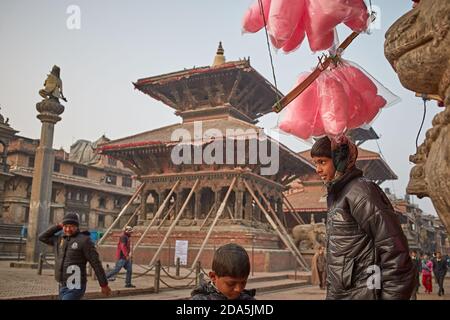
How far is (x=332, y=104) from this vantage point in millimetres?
3359

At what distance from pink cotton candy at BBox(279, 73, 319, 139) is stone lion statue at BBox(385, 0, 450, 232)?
850 mm

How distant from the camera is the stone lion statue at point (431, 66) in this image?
91.2 inches

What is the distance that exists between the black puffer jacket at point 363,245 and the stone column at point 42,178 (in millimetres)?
14120

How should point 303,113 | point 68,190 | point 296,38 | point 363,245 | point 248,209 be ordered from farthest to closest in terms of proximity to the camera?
1. point 68,190
2. point 248,209
3. point 303,113
4. point 296,38
5. point 363,245

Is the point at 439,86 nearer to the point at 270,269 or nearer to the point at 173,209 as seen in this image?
the point at 270,269

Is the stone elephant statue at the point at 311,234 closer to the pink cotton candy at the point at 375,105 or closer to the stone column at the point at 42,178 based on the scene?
the stone column at the point at 42,178

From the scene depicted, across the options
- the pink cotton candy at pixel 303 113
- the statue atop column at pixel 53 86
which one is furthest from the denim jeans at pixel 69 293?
the statue atop column at pixel 53 86

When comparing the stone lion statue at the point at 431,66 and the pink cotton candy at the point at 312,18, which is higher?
the pink cotton candy at the point at 312,18

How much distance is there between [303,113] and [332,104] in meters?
0.30

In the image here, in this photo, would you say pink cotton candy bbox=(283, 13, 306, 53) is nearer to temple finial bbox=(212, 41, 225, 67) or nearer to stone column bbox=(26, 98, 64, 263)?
stone column bbox=(26, 98, 64, 263)

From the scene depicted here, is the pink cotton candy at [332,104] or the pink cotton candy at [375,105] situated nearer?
the pink cotton candy at [332,104]

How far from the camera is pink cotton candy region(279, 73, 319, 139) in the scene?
356cm

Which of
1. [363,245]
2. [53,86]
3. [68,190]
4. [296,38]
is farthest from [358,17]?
[68,190]

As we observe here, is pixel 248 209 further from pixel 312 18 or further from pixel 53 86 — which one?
pixel 312 18
